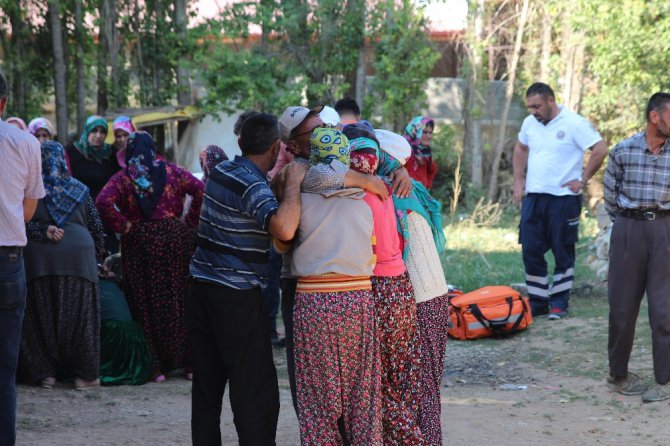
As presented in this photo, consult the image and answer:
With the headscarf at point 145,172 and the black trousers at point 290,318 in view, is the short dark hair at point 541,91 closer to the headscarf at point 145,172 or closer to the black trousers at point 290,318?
the headscarf at point 145,172

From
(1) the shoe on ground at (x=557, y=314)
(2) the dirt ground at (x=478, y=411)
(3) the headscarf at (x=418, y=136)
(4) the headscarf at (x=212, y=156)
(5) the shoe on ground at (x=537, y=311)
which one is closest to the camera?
(2) the dirt ground at (x=478, y=411)

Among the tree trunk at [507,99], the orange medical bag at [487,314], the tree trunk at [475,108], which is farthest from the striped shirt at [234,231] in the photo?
the tree trunk at [475,108]

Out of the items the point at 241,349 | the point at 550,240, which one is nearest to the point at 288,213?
the point at 241,349

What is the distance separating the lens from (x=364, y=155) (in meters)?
4.54

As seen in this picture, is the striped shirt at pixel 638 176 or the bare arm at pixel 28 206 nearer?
the bare arm at pixel 28 206

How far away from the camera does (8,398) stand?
14.4ft

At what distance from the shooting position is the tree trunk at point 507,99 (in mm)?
20938

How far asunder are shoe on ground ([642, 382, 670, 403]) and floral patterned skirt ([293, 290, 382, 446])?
267 centimetres

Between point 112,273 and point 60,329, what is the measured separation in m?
0.75

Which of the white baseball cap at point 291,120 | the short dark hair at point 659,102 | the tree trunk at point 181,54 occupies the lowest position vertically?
the white baseball cap at point 291,120

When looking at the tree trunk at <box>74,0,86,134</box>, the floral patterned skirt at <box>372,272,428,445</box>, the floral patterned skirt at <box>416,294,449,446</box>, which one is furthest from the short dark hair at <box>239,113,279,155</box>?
the tree trunk at <box>74,0,86,134</box>

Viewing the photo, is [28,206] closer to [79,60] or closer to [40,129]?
[40,129]

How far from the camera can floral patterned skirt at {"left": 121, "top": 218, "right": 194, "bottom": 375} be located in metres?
6.75

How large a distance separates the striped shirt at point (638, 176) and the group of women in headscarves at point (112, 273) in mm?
2767
